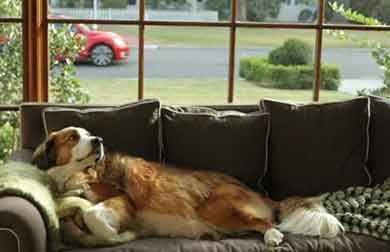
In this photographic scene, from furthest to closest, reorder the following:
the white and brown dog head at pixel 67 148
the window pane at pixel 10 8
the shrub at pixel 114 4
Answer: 1. the shrub at pixel 114 4
2. the window pane at pixel 10 8
3. the white and brown dog head at pixel 67 148

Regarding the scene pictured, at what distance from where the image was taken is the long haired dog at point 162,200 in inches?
103

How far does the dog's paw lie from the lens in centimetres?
255

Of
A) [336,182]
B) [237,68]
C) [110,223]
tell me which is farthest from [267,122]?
[110,223]

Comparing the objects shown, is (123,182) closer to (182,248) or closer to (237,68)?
(182,248)

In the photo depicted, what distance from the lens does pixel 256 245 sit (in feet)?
8.34

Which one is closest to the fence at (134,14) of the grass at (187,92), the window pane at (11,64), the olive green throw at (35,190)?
the window pane at (11,64)

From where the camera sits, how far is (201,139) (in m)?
3.03

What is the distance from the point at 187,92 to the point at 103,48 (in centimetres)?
55

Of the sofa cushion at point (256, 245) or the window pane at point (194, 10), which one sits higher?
the window pane at point (194, 10)

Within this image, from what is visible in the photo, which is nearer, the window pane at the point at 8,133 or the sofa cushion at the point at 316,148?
the sofa cushion at the point at 316,148

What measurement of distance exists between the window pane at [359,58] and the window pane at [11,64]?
1757 millimetres

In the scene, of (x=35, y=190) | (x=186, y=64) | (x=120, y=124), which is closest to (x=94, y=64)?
(x=186, y=64)

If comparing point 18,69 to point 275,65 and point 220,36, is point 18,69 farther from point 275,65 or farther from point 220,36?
point 275,65

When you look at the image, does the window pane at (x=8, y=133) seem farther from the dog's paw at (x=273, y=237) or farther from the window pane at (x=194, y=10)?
the dog's paw at (x=273, y=237)
